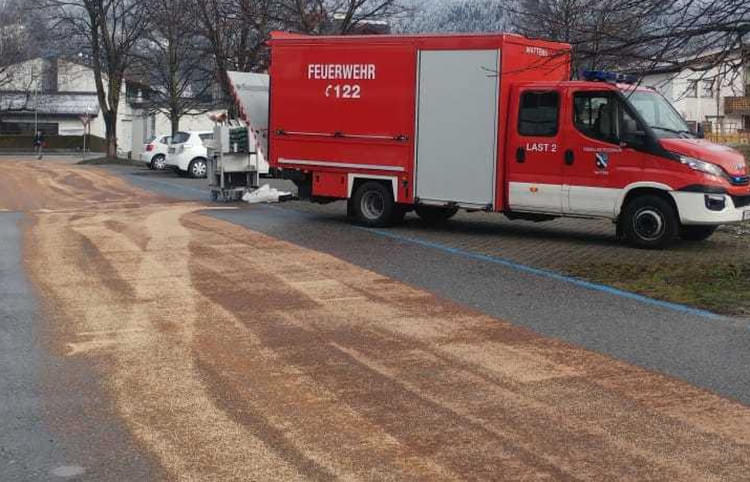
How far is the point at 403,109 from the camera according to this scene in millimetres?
14594

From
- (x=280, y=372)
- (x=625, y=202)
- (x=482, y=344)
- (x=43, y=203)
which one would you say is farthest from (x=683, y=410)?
(x=43, y=203)

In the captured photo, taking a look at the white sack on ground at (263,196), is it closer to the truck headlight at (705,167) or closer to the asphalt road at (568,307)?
the asphalt road at (568,307)

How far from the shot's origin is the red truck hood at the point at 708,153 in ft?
40.7

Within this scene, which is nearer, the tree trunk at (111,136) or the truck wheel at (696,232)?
the truck wheel at (696,232)

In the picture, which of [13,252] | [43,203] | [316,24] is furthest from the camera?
[316,24]

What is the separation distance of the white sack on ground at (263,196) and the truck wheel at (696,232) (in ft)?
29.6

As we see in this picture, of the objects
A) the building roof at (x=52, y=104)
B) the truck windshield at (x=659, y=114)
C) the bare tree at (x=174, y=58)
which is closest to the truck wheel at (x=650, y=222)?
the truck windshield at (x=659, y=114)

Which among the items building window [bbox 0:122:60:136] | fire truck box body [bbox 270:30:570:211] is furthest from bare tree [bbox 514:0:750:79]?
building window [bbox 0:122:60:136]

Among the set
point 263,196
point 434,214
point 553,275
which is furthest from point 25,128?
point 553,275

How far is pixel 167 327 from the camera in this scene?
25.7 ft

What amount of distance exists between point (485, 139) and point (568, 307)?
541 cm

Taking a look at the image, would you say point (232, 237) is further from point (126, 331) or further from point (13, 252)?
point (126, 331)

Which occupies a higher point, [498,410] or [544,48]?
[544,48]

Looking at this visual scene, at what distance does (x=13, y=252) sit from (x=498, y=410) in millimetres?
8529
